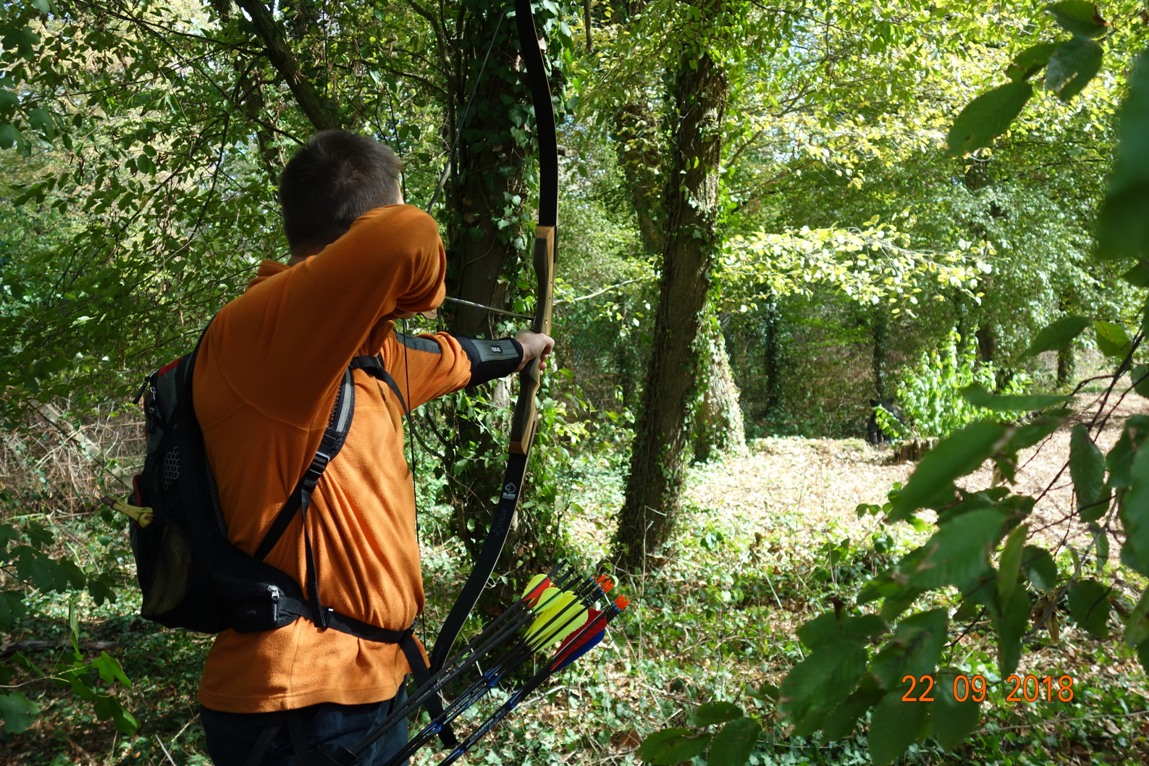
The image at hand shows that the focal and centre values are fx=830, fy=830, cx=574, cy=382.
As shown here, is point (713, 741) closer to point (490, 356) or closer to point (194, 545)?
point (194, 545)

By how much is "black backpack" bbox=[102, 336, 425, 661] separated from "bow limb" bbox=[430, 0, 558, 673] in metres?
0.91

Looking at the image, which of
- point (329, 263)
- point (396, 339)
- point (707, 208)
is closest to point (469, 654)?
point (396, 339)

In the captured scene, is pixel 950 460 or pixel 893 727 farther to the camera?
pixel 893 727

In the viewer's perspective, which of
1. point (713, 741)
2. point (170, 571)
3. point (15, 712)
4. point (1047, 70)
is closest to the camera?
point (1047, 70)

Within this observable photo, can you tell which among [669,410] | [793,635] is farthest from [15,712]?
[669,410]

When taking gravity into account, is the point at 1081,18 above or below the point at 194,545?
above

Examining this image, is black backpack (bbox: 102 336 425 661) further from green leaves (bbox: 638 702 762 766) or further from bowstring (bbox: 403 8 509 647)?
green leaves (bbox: 638 702 762 766)

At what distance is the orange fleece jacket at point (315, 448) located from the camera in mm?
1399

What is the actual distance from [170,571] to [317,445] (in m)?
0.35

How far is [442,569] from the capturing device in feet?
16.5

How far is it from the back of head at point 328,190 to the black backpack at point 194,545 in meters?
0.34

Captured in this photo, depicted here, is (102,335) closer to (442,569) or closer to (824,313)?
(442,569)

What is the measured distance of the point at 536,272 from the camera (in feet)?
9.05

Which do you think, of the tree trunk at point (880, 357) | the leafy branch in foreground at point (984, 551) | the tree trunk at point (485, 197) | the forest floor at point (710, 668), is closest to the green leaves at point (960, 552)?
the leafy branch in foreground at point (984, 551)
